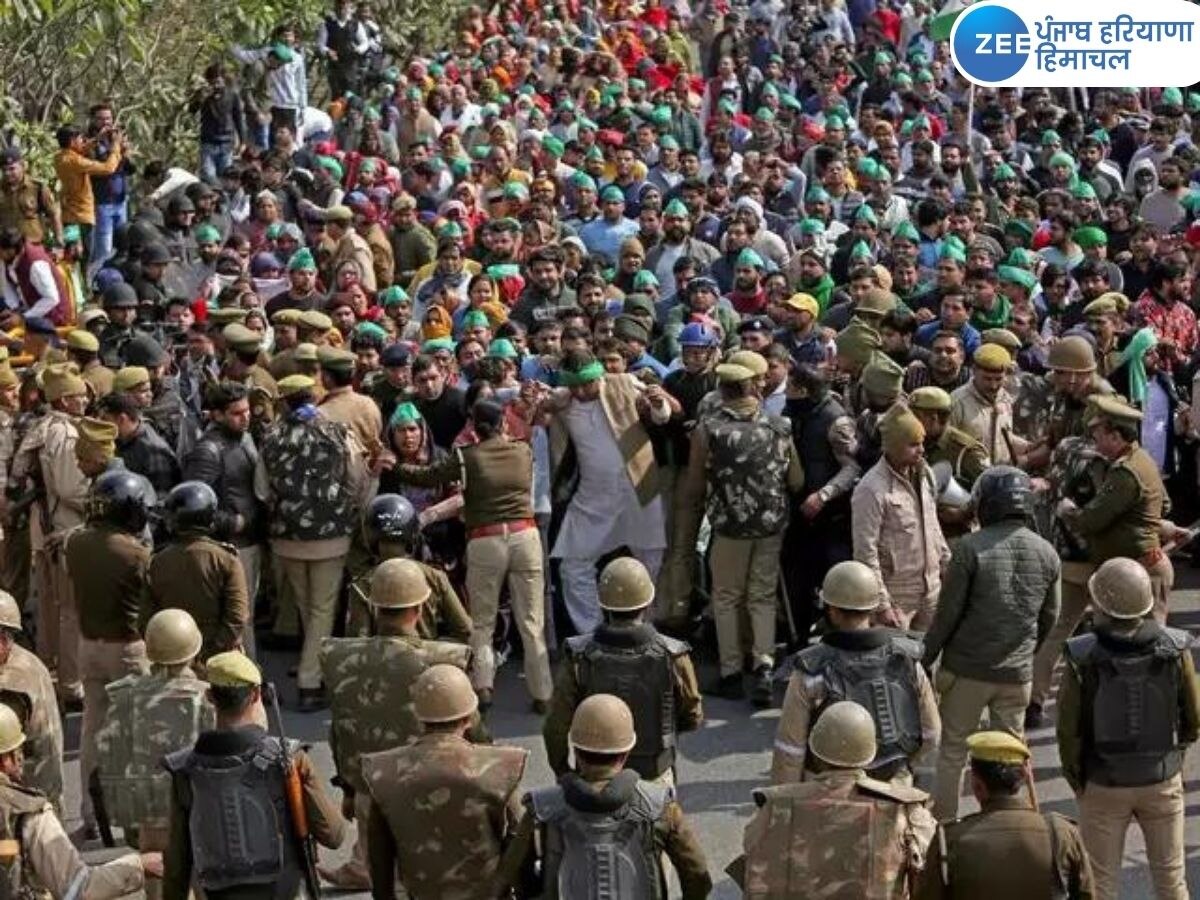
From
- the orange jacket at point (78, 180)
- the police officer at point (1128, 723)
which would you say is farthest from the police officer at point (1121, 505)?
the orange jacket at point (78, 180)

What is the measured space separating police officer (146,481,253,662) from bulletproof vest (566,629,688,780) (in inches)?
82.9

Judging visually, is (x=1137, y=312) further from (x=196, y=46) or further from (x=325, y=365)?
(x=196, y=46)

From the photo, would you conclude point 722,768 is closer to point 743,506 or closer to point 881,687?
point 743,506

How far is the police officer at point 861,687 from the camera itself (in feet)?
27.5

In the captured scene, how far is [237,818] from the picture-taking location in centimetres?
767

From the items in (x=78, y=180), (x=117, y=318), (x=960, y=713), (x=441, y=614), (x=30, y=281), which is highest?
(x=78, y=180)

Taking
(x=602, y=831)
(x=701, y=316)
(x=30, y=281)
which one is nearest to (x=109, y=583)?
(x=602, y=831)

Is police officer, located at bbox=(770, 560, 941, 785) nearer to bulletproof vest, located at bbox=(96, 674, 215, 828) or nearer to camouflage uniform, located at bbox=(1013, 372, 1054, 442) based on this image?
bulletproof vest, located at bbox=(96, 674, 215, 828)

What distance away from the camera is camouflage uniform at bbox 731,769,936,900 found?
7.19 meters

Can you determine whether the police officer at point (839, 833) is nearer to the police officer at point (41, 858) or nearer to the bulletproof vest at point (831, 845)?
the bulletproof vest at point (831, 845)

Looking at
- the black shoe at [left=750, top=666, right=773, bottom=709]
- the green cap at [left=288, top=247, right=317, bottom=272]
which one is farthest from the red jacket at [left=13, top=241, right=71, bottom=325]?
the black shoe at [left=750, top=666, right=773, bottom=709]

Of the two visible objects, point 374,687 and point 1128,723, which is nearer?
point 1128,723

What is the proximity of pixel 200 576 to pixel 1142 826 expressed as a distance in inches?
160

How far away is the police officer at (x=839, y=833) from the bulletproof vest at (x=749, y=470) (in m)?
4.23
